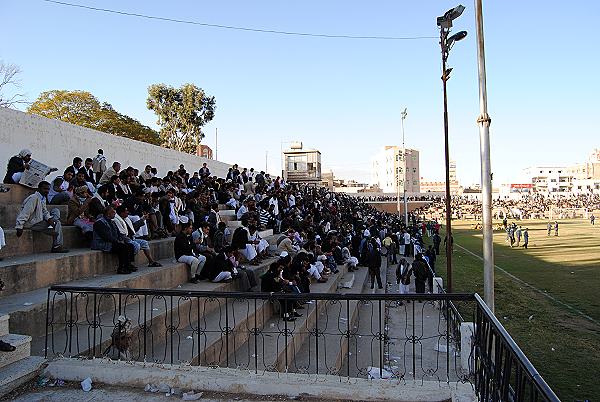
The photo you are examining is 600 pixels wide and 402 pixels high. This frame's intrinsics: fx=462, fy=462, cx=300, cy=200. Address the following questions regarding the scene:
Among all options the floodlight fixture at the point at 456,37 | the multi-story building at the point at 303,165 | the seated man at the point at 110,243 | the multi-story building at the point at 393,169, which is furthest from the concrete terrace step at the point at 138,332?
the multi-story building at the point at 393,169

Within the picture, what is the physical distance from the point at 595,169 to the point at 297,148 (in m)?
119

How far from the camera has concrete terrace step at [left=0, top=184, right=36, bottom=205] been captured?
29.4 ft

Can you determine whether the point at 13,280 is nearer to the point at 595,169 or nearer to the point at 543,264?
the point at 543,264

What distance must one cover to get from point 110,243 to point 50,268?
1.19 meters

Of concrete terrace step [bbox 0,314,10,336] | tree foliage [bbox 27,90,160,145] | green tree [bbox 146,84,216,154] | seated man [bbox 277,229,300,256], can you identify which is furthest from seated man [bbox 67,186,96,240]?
Answer: green tree [bbox 146,84,216,154]

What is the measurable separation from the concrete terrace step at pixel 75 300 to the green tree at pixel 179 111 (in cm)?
3503

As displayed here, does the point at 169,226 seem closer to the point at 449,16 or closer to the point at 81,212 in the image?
the point at 81,212

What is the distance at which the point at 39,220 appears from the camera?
24.5 feet

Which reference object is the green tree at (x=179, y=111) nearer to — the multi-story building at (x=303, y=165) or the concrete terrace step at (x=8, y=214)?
the multi-story building at (x=303, y=165)

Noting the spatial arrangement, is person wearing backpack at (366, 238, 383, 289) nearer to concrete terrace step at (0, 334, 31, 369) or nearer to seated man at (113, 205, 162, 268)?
seated man at (113, 205, 162, 268)

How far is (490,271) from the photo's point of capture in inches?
337

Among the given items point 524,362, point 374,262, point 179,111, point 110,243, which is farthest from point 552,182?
point 524,362

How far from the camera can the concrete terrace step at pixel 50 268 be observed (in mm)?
6199

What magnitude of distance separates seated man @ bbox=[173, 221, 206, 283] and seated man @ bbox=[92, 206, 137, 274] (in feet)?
4.31
